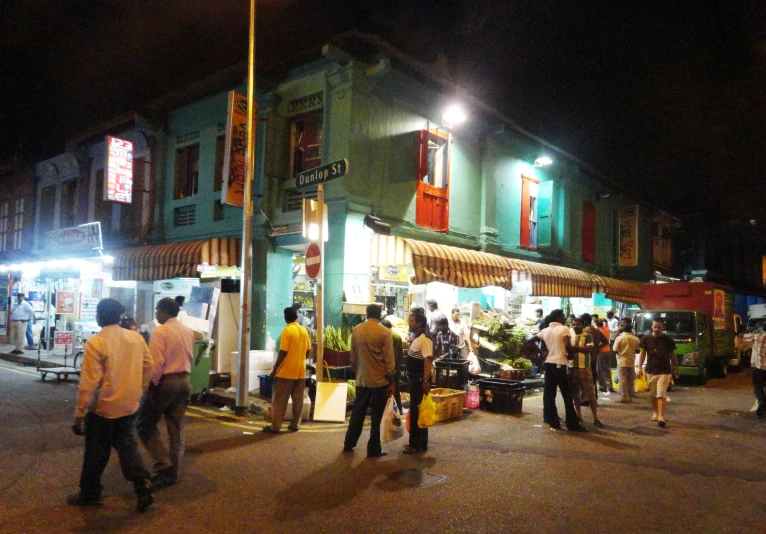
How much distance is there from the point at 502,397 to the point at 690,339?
8.78m

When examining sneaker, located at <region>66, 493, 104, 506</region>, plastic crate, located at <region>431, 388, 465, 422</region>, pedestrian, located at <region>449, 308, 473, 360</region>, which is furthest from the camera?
pedestrian, located at <region>449, 308, 473, 360</region>

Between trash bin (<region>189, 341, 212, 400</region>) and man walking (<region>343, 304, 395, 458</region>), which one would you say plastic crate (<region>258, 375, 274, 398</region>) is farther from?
man walking (<region>343, 304, 395, 458</region>)

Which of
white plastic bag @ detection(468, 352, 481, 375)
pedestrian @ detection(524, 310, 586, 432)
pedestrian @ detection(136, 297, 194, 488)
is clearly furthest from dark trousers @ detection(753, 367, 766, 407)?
pedestrian @ detection(136, 297, 194, 488)

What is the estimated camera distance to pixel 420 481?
20.0 ft

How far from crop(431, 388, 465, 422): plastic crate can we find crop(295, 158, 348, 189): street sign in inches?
162

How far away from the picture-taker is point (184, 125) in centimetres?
1630

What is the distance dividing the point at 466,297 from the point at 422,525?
1243 centimetres

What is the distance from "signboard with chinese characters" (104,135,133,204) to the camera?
16078 millimetres

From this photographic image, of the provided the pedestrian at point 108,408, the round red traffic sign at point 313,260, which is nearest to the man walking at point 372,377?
the round red traffic sign at point 313,260

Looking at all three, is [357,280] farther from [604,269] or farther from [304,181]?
[604,269]

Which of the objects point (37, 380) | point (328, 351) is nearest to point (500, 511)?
point (328, 351)

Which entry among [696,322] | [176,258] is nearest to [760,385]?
[696,322]

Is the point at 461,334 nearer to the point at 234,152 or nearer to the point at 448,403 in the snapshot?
the point at 448,403

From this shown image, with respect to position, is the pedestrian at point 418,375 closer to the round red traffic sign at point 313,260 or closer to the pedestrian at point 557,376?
the round red traffic sign at point 313,260
